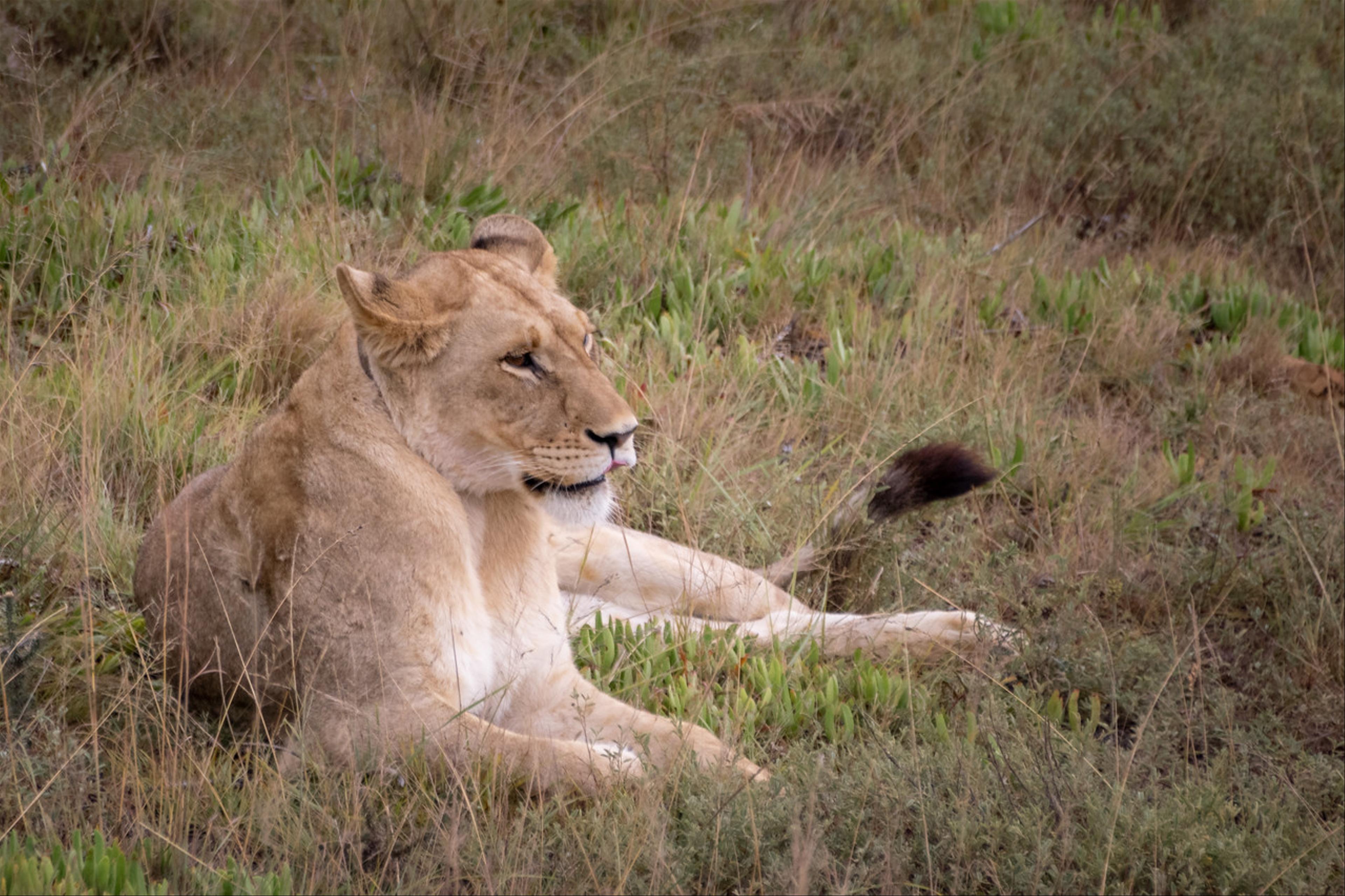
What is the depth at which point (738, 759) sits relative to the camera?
2.96 m

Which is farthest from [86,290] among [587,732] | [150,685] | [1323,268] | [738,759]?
[1323,268]

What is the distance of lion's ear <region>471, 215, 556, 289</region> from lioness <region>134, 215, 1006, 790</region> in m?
0.20

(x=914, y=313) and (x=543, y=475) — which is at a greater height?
(x=543, y=475)

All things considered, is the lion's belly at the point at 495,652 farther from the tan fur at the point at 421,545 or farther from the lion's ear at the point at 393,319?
the lion's ear at the point at 393,319

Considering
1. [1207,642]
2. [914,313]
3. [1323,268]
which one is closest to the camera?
[1207,642]

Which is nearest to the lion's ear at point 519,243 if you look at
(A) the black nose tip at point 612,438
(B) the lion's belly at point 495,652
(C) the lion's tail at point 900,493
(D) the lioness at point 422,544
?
(D) the lioness at point 422,544

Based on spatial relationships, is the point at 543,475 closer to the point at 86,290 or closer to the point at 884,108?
the point at 86,290

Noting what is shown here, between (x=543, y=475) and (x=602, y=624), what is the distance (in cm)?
99

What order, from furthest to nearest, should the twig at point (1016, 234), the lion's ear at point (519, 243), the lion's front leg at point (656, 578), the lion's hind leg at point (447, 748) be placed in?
the twig at point (1016, 234)
the lion's front leg at point (656, 578)
the lion's ear at point (519, 243)
the lion's hind leg at point (447, 748)

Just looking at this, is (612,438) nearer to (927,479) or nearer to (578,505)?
(578,505)

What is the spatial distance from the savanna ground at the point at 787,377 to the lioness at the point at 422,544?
15 cm

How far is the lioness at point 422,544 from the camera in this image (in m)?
2.91

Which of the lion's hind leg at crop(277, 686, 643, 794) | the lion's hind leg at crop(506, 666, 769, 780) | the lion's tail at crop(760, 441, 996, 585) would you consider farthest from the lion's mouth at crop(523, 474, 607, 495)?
the lion's tail at crop(760, 441, 996, 585)

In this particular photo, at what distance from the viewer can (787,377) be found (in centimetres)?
545
